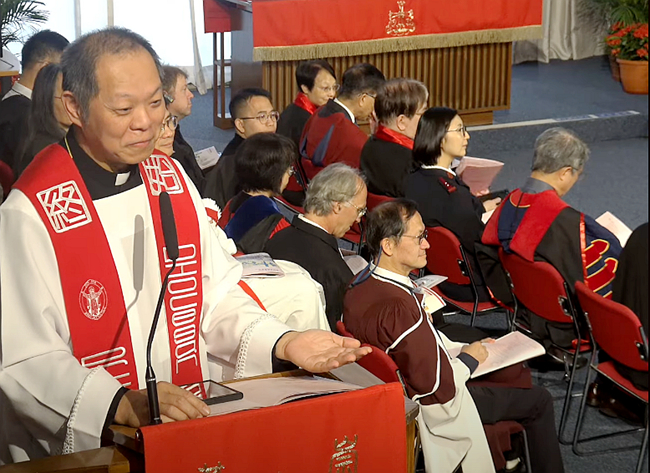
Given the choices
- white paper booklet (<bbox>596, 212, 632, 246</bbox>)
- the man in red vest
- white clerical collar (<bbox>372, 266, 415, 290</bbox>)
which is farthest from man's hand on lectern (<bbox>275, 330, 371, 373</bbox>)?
white paper booklet (<bbox>596, 212, 632, 246</bbox>)

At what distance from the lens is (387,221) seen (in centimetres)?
361

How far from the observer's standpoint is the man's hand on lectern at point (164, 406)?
171cm

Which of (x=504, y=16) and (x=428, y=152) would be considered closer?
(x=428, y=152)

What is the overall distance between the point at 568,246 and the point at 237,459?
276 cm

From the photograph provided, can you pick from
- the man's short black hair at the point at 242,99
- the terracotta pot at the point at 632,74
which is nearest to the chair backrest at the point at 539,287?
the man's short black hair at the point at 242,99

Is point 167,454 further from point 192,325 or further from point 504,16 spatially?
point 504,16

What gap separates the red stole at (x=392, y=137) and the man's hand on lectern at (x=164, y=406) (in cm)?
379

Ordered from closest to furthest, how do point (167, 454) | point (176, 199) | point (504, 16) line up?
1. point (167, 454)
2. point (176, 199)
3. point (504, 16)

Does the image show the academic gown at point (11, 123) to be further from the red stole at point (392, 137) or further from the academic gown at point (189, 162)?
the red stole at point (392, 137)

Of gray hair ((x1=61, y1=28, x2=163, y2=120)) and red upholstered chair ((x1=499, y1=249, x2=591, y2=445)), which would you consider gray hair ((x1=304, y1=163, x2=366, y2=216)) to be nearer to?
red upholstered chair ((x1=499, y1=249, x2=591, y2=445))

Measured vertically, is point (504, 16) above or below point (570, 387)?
above

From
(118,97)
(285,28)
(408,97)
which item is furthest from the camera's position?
(285,28)

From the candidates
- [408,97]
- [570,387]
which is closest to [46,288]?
[570,387]

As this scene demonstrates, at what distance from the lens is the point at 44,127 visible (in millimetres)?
3840
